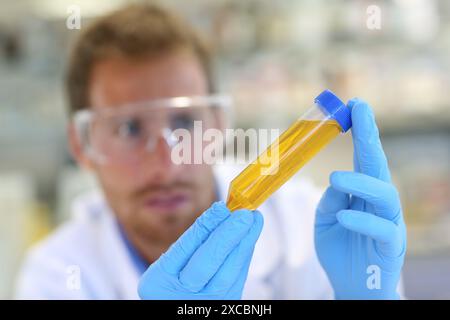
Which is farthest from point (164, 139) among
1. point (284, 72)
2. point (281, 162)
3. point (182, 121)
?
point (284, 72)

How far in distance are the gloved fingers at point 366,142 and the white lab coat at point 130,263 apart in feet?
1.45

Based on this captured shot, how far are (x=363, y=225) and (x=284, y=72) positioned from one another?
1.88 m

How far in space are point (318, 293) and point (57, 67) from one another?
6.33ft

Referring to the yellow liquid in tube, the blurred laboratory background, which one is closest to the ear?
the yellow liquid in tube

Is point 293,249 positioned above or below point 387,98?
below

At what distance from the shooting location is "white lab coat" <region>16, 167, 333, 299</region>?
4.45 feet

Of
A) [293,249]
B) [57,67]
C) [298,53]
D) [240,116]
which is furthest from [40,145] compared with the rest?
[293,249]

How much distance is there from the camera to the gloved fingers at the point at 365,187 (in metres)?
0.90

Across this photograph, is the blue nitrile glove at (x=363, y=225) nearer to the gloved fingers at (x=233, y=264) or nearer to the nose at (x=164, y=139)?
the gloved fingers at (x=233, y=264)

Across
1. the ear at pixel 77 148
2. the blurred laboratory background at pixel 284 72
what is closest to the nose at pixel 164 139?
the ear at pixel 77 148

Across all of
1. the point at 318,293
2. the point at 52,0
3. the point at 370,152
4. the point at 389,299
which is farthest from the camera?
the point at 52,0

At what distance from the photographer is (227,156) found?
2420mm

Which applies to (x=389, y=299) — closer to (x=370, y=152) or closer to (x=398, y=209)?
(x=398, y=209)

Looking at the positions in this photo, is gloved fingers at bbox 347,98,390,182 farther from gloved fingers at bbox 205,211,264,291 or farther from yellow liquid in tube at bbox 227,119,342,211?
gloved fingers at bbox 205,211,264,291
